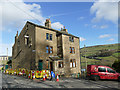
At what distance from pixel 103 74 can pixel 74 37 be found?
1258 centimetres

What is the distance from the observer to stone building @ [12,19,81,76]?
17078 mm

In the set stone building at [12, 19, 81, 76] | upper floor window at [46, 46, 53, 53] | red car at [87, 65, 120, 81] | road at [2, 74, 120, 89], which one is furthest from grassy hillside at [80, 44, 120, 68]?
road at [2, 74, 120, 89]

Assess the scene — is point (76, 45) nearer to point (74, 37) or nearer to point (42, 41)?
point (74, 37)

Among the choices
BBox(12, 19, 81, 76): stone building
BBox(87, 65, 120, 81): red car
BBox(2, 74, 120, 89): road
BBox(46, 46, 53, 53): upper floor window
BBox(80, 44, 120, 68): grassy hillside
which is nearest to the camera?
BBox(2, 74, 120, 89): road

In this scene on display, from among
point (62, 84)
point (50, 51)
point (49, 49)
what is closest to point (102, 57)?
point (50, 51)

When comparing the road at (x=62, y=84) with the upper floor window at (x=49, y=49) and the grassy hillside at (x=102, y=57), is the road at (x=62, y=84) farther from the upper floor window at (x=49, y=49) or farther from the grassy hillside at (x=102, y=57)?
the grassy hillside at (x=102, y=57)

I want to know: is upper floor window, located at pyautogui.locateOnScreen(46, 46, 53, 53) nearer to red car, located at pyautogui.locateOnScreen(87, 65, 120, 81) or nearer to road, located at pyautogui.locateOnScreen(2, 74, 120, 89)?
road, located at pyautogui.locateOnScreen(2, 74, 120, 89)

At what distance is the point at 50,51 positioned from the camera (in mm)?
19078

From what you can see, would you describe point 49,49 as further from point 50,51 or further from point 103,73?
point 103,73

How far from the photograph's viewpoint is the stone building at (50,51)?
17.1 metres

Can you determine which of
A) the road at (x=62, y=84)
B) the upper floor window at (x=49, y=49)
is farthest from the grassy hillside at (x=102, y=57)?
the road at (x=62, y=84)

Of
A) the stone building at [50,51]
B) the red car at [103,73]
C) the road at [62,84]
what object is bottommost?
the road at [62,84]

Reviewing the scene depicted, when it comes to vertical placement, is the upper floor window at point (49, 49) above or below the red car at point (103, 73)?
above

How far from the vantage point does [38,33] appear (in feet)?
Result: 57.4
